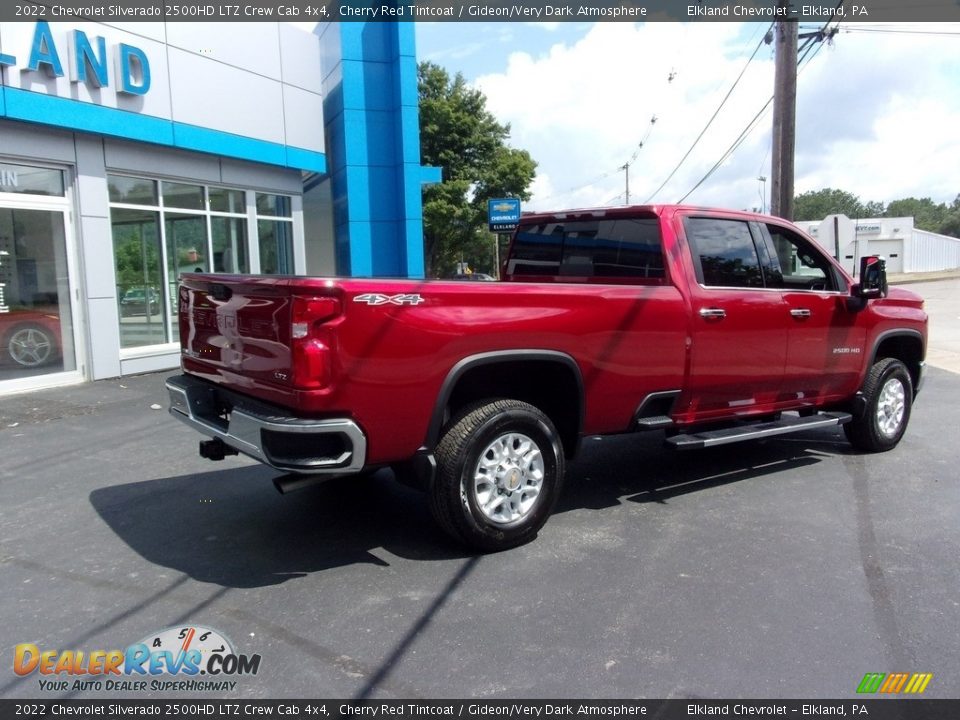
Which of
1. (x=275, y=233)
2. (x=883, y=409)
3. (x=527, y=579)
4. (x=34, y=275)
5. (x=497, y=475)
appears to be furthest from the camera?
(x=275, y=233)

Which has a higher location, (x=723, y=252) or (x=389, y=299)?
(x=723, y=252)

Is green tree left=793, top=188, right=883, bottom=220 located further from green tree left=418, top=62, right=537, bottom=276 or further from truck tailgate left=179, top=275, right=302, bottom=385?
truck tailgate left=179, top=275, right=302, bottom=385

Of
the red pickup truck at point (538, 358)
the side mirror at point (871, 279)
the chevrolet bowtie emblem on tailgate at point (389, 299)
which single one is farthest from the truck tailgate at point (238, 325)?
the side mirror at point (871, 279)

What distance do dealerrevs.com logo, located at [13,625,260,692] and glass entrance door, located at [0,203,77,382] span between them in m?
7.96

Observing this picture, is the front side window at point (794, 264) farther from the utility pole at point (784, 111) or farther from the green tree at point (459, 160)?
the green tree at point (459, 160)

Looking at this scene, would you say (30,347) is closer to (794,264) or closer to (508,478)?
(508,478)

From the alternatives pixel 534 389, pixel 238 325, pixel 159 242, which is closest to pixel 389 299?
pixel 238 325

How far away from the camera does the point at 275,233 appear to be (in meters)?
15.0

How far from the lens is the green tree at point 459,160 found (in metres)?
32.9

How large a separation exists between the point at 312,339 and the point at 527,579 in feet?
5.50

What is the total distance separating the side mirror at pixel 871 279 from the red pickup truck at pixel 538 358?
0.02 metres
